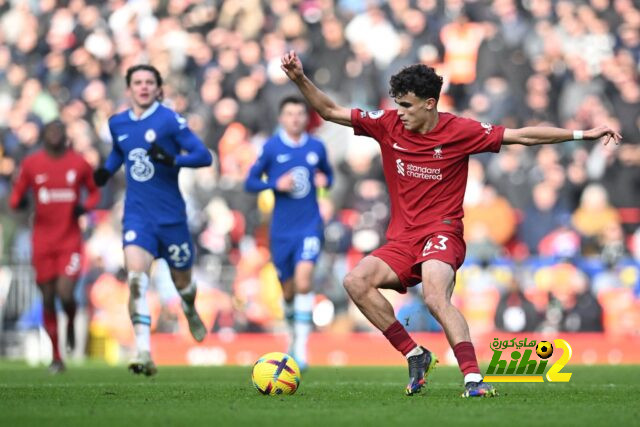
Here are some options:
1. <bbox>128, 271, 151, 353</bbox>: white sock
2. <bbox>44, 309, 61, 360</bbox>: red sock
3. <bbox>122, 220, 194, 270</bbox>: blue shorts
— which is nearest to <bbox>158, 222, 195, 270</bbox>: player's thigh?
<bbox>122, 220, 194, 270</bbox>: blue shorts

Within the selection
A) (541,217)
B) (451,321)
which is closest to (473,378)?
(451,321)

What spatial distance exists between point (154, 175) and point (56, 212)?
2905mm

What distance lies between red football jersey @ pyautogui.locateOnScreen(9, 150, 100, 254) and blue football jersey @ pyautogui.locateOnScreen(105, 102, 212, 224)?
2.45m

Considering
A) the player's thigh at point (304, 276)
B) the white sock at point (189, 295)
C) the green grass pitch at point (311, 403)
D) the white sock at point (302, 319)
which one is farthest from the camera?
the player's thigh at point (304, 276)

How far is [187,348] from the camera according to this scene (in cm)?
1911

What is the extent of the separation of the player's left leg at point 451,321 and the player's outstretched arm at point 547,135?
1057mm

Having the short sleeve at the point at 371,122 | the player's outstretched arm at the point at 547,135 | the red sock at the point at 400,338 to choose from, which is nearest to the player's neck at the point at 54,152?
the short sleeve at the point at 371,122

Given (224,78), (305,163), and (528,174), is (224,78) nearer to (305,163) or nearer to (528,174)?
(528,174)

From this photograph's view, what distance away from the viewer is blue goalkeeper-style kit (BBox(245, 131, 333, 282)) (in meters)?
15.0

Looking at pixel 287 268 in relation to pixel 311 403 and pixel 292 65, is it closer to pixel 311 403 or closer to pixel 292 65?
pixel 292 65

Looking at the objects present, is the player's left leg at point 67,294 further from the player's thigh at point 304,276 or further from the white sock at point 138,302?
the white sock at point 138,302

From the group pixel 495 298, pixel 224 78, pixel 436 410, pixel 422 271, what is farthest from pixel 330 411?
pixel 224 78

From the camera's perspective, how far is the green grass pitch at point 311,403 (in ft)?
26.1

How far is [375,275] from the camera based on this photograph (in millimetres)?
9961
